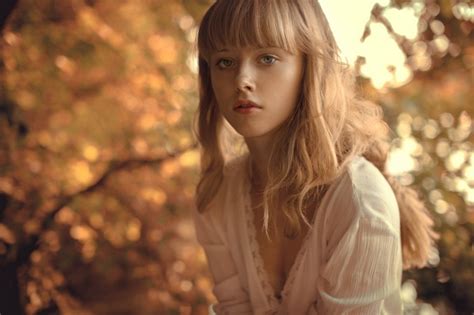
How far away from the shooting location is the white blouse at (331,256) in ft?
4.21

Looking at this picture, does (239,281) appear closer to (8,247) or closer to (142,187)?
(142,187)

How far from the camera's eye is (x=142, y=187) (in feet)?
7.04

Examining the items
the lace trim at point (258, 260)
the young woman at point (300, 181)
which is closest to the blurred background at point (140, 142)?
the young woman at point (300, 181)

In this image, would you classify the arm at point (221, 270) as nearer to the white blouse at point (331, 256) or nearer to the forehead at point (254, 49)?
the white blouse at point (331, 256)

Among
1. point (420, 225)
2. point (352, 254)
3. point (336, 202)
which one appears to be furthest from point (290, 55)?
point (420, 225)

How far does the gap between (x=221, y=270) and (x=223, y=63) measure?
540 millimetres

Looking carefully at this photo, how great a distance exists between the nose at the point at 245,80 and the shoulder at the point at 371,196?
0.28 meters

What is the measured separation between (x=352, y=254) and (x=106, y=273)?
1146 millimetres

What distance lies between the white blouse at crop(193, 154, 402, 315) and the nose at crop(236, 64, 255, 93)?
28 cm

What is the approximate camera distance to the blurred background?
190 cm

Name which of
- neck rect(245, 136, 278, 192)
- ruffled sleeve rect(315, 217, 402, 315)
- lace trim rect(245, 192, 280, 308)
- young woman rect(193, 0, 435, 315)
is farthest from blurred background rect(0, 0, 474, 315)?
ruffled sleeve rect(315, 217, 402, 315)

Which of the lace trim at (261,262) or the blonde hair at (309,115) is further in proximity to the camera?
the lace trim at (261,262)

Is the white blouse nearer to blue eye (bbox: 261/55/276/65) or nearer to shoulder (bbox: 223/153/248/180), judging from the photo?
shoulder (bbox: 223/153/248/180)

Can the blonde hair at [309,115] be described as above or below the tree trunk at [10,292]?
above
